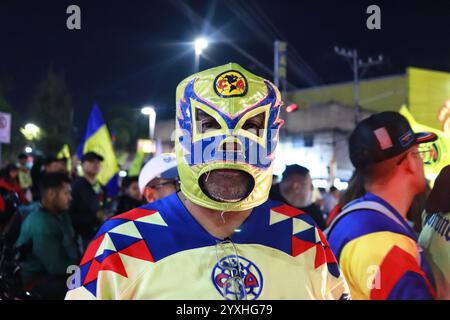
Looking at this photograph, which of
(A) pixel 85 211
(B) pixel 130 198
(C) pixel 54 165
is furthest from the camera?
(C) pixel 54 165

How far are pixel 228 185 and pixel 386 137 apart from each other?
3.13 ft

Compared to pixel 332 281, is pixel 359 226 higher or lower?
higher

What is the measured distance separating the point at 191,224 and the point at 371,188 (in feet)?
3.55

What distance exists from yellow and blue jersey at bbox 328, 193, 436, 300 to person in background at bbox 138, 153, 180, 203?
1674 millimetres

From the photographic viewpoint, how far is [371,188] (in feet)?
7.66

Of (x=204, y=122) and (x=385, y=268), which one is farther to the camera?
(x=385, y=268)

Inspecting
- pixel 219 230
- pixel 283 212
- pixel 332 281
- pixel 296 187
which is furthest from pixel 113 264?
pixel 296 187

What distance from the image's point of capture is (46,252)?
3801mm

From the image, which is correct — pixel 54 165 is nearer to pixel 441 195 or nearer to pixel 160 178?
pixel 160 178

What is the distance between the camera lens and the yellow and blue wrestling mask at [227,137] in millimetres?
1651

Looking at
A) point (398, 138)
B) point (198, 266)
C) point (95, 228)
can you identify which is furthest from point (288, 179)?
point (198, 266)

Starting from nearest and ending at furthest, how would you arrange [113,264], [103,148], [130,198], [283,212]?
[113,264] → [283,212] → [130,198] → [103,148]

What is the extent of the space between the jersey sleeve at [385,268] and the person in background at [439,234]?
0.07m

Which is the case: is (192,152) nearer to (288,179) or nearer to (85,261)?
(85,261)
